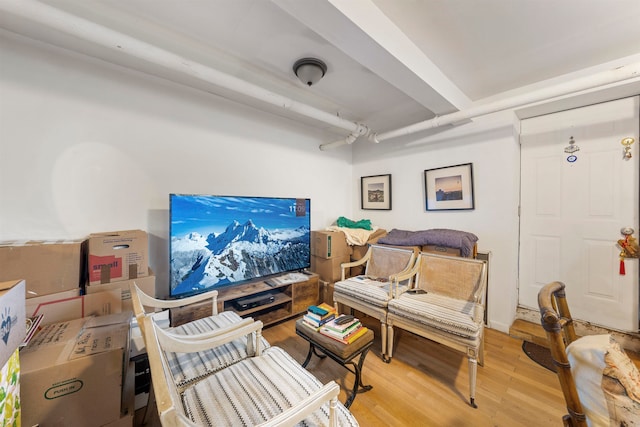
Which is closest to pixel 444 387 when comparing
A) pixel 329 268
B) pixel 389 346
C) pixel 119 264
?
pixel 389 346

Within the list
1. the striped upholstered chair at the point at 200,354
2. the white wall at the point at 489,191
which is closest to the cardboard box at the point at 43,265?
the striped upholstered chair at the point at 200,354

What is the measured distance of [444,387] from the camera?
1662mm

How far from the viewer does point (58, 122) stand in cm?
171

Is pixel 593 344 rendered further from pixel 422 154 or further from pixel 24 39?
pixel 24 39

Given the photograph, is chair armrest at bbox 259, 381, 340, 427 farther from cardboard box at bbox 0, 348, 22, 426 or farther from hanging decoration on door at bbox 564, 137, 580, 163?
hanging decoration on door at bbox 564, 137, 580, 163

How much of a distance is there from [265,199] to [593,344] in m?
2.45

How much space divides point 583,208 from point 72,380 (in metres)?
4.05

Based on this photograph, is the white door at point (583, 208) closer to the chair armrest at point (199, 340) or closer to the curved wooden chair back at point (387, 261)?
the curved wooden chair back at point (387, 261)

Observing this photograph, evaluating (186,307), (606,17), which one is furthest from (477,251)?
(186,307)

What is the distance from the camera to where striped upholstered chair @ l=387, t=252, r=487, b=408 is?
1.59 meters

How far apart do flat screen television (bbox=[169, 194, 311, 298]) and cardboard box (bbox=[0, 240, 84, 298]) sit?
1.87 ft

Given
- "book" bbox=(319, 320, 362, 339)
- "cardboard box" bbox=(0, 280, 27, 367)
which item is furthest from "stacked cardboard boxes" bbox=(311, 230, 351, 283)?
"cardboard box" bbox=(0, 280, 27, 367)

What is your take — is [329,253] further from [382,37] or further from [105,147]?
[105,147]

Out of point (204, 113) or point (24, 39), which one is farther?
point (204, 113)
